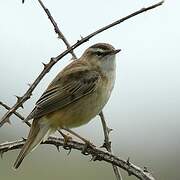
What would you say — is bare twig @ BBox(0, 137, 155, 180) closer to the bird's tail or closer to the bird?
the bird's tail

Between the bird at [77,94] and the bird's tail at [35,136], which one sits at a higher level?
the bird at [77,94]

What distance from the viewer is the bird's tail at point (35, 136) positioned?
4.57m

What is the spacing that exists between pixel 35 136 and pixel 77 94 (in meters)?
0.81

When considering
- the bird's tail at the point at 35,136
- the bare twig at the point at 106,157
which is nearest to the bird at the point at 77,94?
the bird's tail at the point at 35,136

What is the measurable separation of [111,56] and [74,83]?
0.44 meters

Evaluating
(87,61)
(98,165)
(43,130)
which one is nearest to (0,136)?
(98,165)

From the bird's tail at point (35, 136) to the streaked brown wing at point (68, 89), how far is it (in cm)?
13

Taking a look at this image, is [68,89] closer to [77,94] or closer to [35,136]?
[77,94]

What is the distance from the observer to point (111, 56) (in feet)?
19.8

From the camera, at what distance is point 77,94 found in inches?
223

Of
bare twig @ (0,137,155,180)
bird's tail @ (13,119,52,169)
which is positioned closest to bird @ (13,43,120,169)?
bird's tail @ (13,119,52,169)

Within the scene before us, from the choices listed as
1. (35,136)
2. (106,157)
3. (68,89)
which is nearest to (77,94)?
(68,89)

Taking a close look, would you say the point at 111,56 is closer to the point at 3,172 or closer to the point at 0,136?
the point at 3,172

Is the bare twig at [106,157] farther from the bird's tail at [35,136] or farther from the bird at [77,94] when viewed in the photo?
the bird at [77,94]
